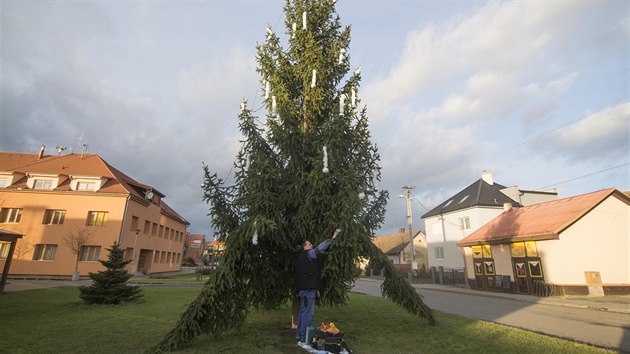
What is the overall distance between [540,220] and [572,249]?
289cm

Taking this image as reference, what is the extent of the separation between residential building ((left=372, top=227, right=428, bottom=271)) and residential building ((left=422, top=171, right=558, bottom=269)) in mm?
9086

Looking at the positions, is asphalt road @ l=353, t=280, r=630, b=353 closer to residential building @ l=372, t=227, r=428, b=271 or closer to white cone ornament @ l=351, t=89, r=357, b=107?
white cone ornament @ l=351, t=89, r=357, b=107

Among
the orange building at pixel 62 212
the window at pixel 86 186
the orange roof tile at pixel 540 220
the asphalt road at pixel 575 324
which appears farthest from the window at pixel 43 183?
the orange roof tile at pixel 540 220

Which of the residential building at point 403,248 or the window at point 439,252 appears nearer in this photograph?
the window at point 439,252

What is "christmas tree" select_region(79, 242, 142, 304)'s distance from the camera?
13.2 m

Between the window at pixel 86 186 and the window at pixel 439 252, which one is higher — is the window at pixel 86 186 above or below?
above

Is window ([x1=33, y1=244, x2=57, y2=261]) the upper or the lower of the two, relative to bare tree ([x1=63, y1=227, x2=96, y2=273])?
lower

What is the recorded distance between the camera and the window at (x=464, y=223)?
35.8 metres

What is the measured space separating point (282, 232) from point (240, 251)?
101 centimetres

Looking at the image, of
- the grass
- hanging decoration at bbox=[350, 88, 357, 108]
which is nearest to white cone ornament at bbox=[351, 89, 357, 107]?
hanging decoration at bbox=[350, 88, 357, 108]

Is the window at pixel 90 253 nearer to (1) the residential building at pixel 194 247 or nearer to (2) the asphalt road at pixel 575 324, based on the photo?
(2) the asphalt road at pixel 575 324

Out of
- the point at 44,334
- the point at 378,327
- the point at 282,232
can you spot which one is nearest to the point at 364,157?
the point at 282,232

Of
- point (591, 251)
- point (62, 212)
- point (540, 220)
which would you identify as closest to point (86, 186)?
point (62, 212)

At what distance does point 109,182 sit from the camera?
105 ft
